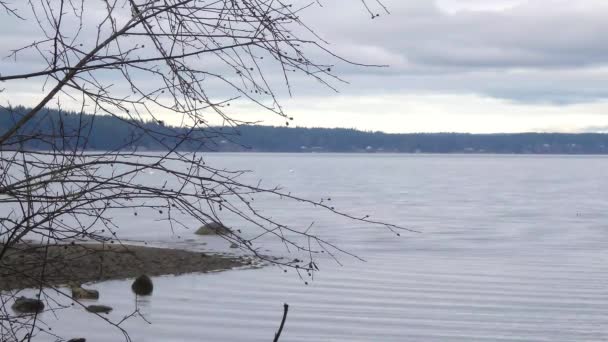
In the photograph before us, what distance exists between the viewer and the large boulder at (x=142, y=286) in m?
20.7

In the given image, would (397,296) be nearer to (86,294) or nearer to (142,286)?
→ (142,286)

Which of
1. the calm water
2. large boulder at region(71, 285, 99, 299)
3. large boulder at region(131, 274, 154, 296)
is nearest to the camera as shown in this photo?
the calm water

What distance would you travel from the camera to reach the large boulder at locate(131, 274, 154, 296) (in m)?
20.7

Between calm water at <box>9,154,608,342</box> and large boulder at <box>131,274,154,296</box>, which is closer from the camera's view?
calm water at <box>9,154,608,342</box>

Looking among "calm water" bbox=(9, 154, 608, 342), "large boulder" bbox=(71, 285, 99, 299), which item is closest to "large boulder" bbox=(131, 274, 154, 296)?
"calm water" bbox=(9, 154, 608, 342)

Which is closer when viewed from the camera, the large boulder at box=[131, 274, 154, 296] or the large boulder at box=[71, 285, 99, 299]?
the large boulder at box=[71, 285, 99, 299]

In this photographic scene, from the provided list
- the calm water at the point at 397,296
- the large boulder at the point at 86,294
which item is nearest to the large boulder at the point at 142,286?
the calm water at the point at 397,296

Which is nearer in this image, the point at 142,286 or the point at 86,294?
the point at 86,294

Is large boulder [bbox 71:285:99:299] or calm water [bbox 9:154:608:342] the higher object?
large boulder [bbox 71:285:99:299]

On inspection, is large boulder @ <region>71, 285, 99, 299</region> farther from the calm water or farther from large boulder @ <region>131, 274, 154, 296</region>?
large boulder @ <region>131, 274, 154, 296</region>

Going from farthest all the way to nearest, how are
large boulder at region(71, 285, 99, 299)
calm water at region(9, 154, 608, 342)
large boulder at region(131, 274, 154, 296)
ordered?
large boulder at region(131, 274, 154, 296)
large boulder at region(71, 285, 99, 299)
calm water at region(9, 154, 608, 342)

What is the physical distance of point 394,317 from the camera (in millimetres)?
18594

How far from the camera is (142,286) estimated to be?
68.2 feet

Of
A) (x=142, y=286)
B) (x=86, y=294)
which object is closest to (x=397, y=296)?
(x=142, y=286)
